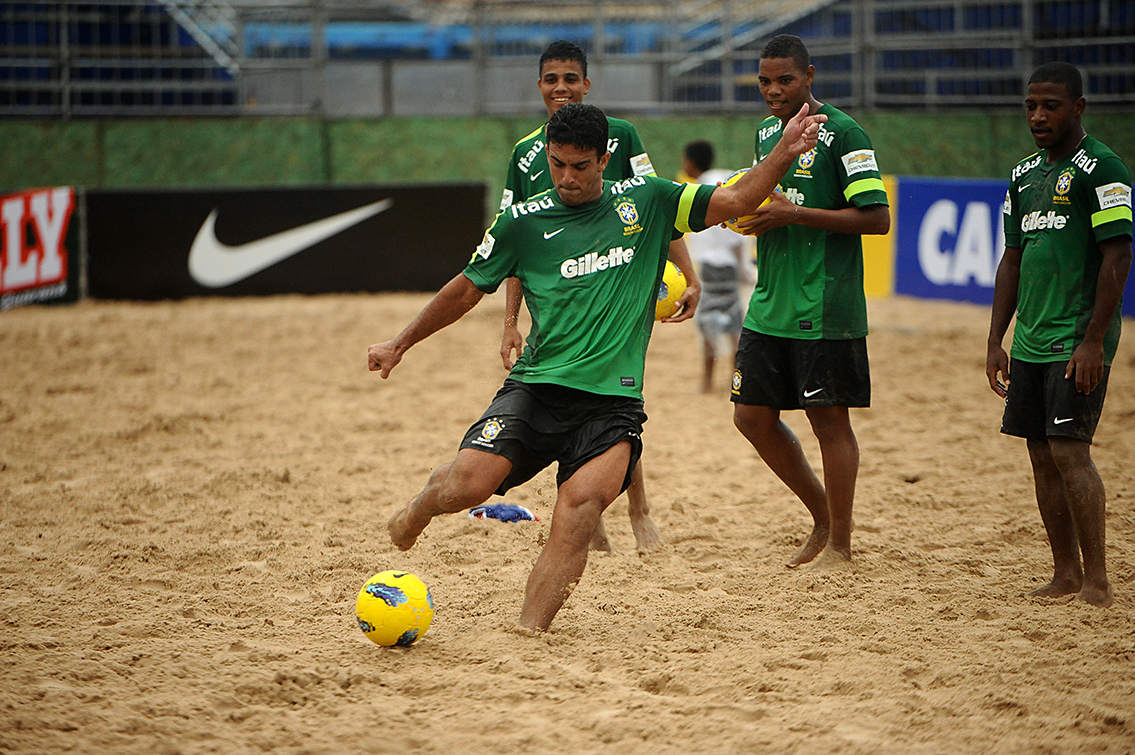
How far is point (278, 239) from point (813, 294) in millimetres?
10357

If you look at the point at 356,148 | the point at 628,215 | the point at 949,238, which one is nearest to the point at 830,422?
the point at 628,215

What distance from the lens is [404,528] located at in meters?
4.24

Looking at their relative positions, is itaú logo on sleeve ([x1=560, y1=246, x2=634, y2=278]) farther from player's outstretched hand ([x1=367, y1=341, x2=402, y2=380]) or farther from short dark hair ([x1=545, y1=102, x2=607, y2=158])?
player's outstretched hand ([x1=367, y1=341, x2=402, y2=380])

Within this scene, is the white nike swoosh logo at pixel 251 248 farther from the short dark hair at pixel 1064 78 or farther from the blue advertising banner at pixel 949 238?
the short dark hair at pixel 1064 78

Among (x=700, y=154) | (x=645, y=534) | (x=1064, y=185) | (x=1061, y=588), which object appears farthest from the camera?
(x=700, y=154)

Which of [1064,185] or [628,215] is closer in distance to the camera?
[628,215]

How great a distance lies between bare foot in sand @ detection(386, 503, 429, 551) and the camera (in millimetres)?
4227

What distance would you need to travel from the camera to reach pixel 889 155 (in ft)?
52.4

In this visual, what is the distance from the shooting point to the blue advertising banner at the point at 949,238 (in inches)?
495

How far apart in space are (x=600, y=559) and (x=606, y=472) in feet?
4.33

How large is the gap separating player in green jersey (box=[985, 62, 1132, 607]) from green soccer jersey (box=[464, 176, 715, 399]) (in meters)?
1.41

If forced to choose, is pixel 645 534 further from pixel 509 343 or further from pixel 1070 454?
pixel 1070 454

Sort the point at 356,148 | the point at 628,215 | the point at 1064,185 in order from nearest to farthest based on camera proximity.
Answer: the point at 628,215 < the point at 1064,185 < the point at 356,148

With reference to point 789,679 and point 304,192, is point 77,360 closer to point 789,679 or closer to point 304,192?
point 304,192
